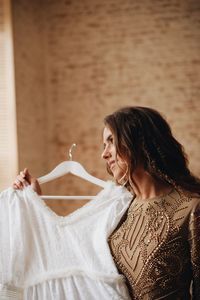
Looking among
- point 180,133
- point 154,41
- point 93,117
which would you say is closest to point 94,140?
point 93,117

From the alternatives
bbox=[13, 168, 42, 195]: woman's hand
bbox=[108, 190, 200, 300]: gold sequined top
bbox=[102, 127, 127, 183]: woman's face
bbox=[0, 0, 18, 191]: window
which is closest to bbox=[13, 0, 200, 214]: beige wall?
bbox=[0, 0, 18, 191]: window

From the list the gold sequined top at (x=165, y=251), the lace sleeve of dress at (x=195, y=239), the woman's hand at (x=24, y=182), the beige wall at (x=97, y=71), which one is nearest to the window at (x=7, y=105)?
the beige wall at (x=97, y=71)

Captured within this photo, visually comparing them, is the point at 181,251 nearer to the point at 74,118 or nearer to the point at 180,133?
the point at 180,133

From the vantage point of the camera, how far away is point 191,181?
64.3 inches

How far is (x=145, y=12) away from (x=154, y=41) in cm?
29

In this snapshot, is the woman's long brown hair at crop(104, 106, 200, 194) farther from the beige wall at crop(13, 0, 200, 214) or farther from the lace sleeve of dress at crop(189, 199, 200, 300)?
the beige wall at crop(13, 0, 200, 214)

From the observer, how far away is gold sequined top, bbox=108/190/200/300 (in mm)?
1566

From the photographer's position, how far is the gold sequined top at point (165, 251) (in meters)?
1.57

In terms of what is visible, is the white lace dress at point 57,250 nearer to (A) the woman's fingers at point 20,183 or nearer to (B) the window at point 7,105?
(A) the woman's fingers at point 20,183

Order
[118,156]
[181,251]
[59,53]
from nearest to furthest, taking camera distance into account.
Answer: [181,251] → [118,156] → [59,53]

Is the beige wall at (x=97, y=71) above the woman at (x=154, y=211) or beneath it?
above

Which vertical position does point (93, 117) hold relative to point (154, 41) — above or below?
below

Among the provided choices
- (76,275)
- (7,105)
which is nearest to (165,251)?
(76,275)

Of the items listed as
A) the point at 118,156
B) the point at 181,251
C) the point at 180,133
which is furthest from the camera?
the point at 180,133
